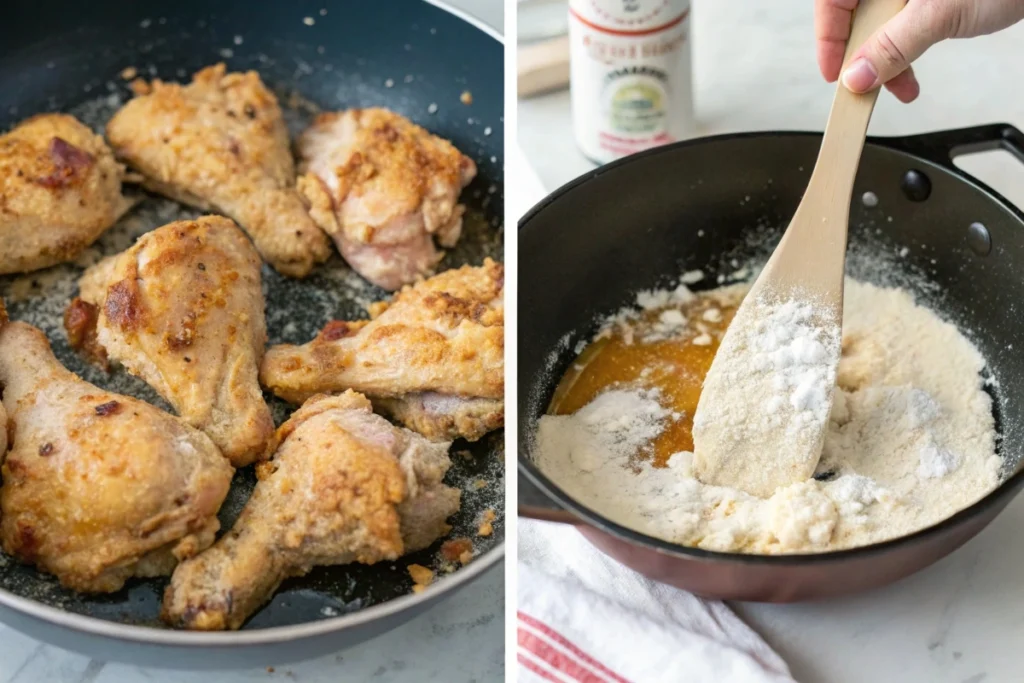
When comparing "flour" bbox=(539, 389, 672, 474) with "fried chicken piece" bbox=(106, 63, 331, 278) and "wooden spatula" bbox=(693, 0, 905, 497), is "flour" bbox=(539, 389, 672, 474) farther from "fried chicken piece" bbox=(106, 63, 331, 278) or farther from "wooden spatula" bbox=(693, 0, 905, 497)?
"fried chicken piece" bbox=(106, 63, 331, 278)

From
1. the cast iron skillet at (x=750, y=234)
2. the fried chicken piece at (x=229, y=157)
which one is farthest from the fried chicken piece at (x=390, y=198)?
the cast iron skillet at (x=750, y=234)

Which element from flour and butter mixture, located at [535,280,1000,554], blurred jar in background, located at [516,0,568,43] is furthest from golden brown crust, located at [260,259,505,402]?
blurred jar in background, located at [516,0,568,43]

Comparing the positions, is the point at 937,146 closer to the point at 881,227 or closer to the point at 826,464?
the point at 881,227

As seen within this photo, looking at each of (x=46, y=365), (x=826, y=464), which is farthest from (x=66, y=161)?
(x=826, y=464)

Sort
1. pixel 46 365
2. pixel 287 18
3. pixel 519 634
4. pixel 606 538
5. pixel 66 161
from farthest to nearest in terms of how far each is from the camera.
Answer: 1. pixel 287 18
2. pixel 66 161
3. pixel 46 365
4. pixel 519 634
5. pixel 606 538

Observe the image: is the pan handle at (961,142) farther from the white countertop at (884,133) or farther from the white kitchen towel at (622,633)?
the white kitchen towel at (622,633)
